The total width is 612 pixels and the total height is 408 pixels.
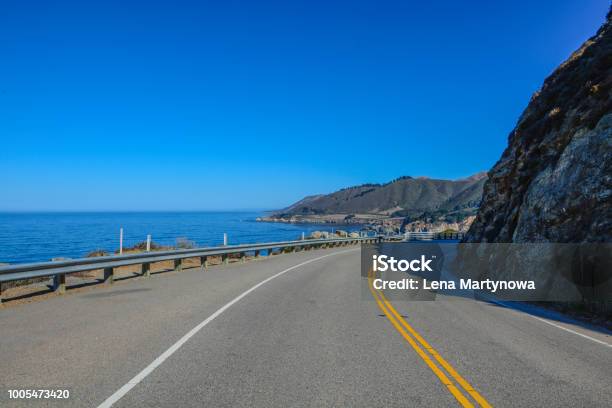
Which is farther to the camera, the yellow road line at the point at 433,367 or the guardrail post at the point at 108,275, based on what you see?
the guardrail post at the point at 108,275

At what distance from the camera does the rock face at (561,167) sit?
509 inches

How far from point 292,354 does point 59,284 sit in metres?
8.67

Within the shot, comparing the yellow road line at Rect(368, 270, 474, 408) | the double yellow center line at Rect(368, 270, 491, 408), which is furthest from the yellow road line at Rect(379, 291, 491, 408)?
the yellow road line at Rect(368, 270, 474, 408)

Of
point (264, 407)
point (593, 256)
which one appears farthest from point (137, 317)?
point (593, 256)

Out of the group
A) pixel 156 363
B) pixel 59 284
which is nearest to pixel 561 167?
pixel 156 363

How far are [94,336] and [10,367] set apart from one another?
5.67 feet

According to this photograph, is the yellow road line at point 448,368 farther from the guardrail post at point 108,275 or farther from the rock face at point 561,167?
the guardrail post at point 108,275

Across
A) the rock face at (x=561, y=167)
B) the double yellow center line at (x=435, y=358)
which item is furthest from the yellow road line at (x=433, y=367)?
the rock face at (x=561, y=167)

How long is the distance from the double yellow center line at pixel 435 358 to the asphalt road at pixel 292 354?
2 cm

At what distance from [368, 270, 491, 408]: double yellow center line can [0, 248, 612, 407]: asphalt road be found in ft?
0.07

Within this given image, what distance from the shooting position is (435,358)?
21.9 feet

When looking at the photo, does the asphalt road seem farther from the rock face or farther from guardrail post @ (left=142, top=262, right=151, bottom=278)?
guardrail post @ (left=142, top=262, right=151, bottom=278)

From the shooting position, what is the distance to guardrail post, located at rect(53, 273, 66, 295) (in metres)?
12.4

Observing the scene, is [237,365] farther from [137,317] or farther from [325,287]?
[325,287]
